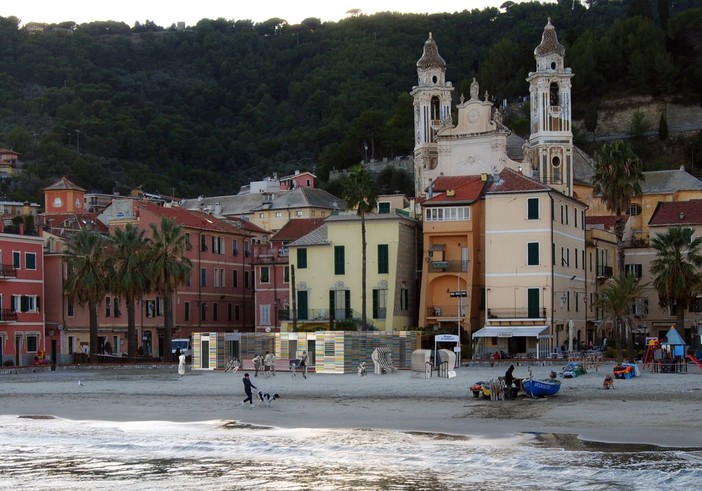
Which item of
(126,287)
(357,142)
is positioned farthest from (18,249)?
(357,142)

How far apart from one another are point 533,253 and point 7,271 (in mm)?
34255

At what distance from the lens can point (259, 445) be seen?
109ft

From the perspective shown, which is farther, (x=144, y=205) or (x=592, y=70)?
(x=592, y=70)

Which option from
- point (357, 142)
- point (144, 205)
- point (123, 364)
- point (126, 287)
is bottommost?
point (123, 364)

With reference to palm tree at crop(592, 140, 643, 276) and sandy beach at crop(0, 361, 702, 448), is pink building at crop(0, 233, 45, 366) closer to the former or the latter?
sandy beach at crop(0, 361, 702, 448)

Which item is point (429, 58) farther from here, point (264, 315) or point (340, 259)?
point (340, 259)

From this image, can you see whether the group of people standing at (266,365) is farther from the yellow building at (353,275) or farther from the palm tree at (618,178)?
the palm tree at (618,178)

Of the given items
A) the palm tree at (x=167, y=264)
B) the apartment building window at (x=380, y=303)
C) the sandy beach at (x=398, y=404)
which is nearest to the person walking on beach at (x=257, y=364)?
the sandy beach at (x=398, y=404)

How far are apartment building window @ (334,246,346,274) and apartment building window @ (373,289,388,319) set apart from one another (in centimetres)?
287

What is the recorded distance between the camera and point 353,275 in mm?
80125

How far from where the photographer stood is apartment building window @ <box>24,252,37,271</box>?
81.9 m

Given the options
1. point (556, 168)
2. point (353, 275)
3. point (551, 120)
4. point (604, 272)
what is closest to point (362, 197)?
point (353, 275)

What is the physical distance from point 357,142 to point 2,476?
5322 inches

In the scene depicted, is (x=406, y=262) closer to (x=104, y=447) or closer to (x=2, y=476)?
(x=104, y=447)
